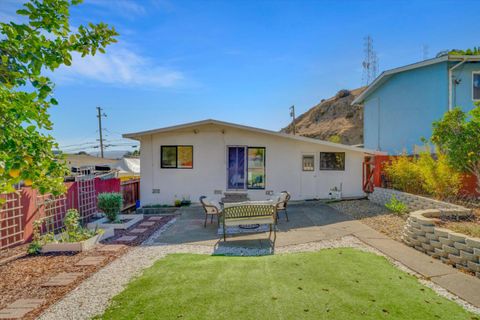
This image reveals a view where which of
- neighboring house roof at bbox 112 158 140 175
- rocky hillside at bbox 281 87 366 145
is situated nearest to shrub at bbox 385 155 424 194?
neighboring house roof at bbox 112 158 140 175

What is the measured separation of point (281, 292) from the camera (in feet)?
12.7

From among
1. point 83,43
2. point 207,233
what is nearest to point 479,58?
point 207,233

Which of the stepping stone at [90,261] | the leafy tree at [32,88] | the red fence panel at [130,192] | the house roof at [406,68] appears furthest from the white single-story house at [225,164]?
the leafy tree at [32,88]

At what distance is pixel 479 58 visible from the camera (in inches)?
466

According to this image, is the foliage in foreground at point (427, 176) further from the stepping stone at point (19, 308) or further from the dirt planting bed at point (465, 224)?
the stepping stone at point (19, 308)

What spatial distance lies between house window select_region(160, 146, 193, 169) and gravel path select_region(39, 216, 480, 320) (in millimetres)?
4886

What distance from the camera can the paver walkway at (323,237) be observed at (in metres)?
4.34

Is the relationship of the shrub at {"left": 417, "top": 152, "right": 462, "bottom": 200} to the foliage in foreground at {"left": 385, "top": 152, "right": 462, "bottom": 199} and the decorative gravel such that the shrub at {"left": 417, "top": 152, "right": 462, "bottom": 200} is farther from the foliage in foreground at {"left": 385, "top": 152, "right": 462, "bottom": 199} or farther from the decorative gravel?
the decorative gravel

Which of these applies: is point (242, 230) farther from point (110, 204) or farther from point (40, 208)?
point (40, 208)

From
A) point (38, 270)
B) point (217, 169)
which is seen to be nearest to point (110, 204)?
point (38, 270)

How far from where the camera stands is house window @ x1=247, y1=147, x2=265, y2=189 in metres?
12.4

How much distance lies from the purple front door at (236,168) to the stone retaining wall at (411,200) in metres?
5.70

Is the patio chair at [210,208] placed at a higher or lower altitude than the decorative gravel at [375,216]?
higher

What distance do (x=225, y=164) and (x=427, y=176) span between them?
24.6 feet
